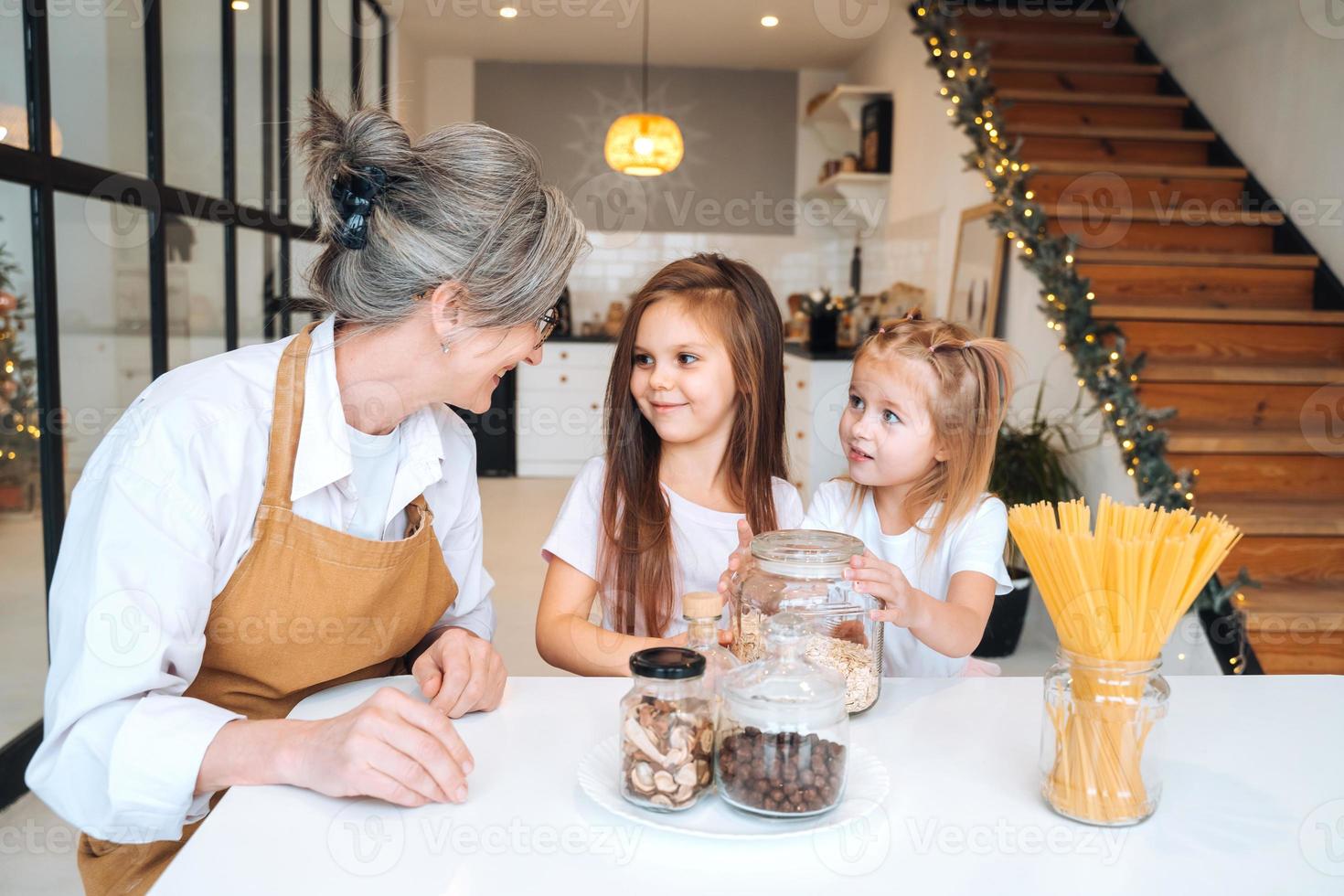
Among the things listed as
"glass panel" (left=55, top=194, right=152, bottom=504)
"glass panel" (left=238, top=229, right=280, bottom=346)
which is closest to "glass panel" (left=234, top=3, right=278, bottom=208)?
"glass panel" (left=238, top=229, right=280, bottom=346)

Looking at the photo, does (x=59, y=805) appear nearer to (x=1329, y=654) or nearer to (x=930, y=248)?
(x=1329, y=654)

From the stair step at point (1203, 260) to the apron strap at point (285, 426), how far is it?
3.11 m

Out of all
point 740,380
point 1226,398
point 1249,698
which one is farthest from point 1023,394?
point 1249,698

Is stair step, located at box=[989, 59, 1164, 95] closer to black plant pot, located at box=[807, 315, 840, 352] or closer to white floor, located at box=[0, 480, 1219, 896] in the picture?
black plant pot, located at box=[807, 315, 840, 352]

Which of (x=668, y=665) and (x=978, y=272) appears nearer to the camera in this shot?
(x=668, y=665)

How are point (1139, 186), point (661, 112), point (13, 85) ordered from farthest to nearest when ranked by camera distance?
point (661, 112)
point (1139, 186)
point (13, 85)

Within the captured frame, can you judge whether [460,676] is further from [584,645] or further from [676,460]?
[676,460]

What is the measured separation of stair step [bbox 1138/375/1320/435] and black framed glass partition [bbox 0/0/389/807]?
2488 mm

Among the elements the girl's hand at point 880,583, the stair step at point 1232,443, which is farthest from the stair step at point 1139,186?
the girl's hand at point 880,583

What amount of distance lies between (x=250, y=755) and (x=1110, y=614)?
2.42 feet

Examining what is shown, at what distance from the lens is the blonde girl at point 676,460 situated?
5.41ft

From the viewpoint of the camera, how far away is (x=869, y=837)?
33.8 inches

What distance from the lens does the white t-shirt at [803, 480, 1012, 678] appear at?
1.47 meters

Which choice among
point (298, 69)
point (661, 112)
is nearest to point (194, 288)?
point (298, 69)
